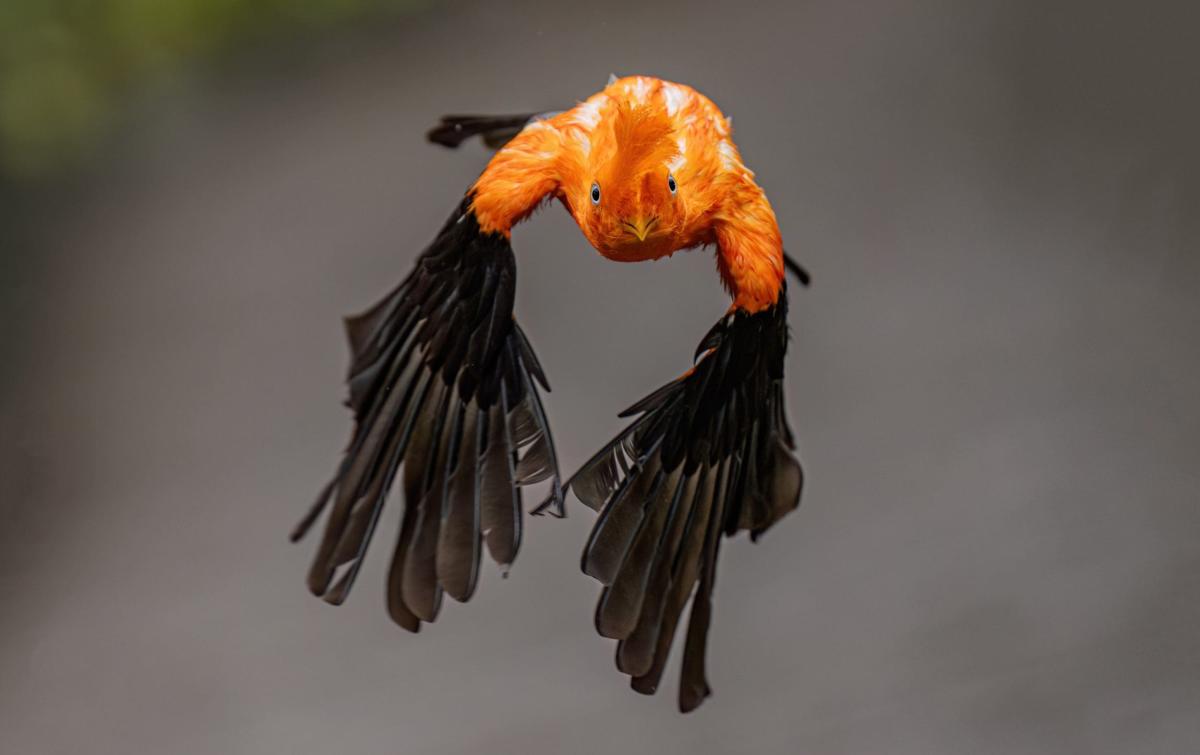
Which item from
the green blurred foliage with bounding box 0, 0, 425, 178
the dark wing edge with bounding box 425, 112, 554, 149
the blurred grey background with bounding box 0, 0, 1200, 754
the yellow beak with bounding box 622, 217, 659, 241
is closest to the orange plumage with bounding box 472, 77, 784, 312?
the yellow beak with bounding box 622, 217, 659, 241

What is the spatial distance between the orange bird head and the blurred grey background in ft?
3.60

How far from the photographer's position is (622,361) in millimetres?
2213

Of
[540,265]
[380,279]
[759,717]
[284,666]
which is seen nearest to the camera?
[759,717]

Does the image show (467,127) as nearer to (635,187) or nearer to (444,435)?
(444,435)

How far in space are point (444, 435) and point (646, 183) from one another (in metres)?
0.36

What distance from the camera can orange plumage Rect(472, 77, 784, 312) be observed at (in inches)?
35.3

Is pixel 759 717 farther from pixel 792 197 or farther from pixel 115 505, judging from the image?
pixel 115 505

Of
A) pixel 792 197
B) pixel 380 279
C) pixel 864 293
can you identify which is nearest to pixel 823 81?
pixel 792 197

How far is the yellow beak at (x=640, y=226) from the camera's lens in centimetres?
88

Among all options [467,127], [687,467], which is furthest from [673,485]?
[467,127]

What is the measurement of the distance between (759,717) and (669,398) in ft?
3.20

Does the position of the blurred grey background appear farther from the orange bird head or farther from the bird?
the orange bird head

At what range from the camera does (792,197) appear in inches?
92.5

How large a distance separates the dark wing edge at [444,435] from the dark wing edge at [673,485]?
0.24ft
